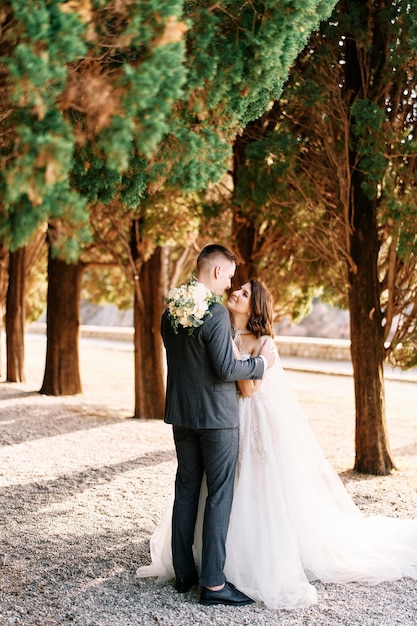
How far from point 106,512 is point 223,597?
2.28 meters

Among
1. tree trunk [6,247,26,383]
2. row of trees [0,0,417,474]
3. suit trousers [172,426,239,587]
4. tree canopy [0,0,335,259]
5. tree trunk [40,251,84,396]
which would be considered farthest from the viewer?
tree trunk [6,247,26,383]

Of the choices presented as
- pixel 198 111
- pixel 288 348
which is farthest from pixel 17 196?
pixel 288 348

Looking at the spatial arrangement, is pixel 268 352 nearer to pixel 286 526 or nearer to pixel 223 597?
pixel 286 526

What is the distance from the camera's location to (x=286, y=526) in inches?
173

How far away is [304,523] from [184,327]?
5.07ft

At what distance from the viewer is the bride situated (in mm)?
4328

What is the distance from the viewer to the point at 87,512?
625 cm

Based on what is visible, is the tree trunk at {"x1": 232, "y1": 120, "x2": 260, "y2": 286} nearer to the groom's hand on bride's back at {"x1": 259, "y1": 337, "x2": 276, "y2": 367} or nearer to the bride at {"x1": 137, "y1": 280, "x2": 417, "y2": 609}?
the bride at {"x1": 137, "y1": 280, "x2": 417, "y2": 609}

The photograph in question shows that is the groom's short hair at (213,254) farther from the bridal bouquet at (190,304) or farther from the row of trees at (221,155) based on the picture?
the row of trees at (221,155)

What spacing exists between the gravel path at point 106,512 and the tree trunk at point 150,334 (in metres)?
0.57

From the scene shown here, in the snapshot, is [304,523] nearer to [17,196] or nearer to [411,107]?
[17,196]

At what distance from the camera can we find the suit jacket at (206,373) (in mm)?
4070

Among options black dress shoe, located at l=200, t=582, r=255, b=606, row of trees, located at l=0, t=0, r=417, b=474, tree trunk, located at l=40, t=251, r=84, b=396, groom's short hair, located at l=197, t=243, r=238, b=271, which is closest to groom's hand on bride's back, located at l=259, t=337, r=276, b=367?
groom's short hair, located at l=197, t=243, r=238, b=271

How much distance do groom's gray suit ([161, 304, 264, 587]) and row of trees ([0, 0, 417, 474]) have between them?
0.87 meters
